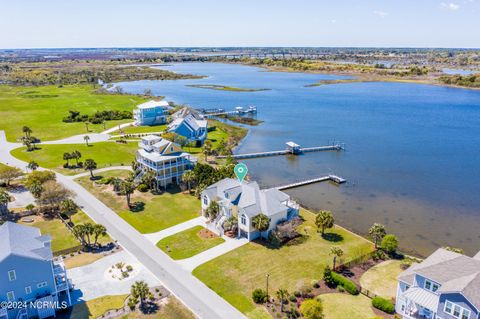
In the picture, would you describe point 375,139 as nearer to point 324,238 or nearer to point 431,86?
point 324,238

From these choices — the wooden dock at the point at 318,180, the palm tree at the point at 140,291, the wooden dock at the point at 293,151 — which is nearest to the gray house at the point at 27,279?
the palm tree at the point at 140,291

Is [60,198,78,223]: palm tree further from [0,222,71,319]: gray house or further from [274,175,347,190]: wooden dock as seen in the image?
[274,175,347,190]: wooden dock

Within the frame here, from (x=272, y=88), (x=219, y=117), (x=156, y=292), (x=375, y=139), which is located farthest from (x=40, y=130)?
(x=272, y=88)

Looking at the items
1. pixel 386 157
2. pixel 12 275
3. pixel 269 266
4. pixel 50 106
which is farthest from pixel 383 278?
pixel 50 106

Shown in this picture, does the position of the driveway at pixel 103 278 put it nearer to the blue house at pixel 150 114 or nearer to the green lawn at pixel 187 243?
the green lawn at pixel 187 243

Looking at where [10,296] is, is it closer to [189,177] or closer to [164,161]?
[189,177]
